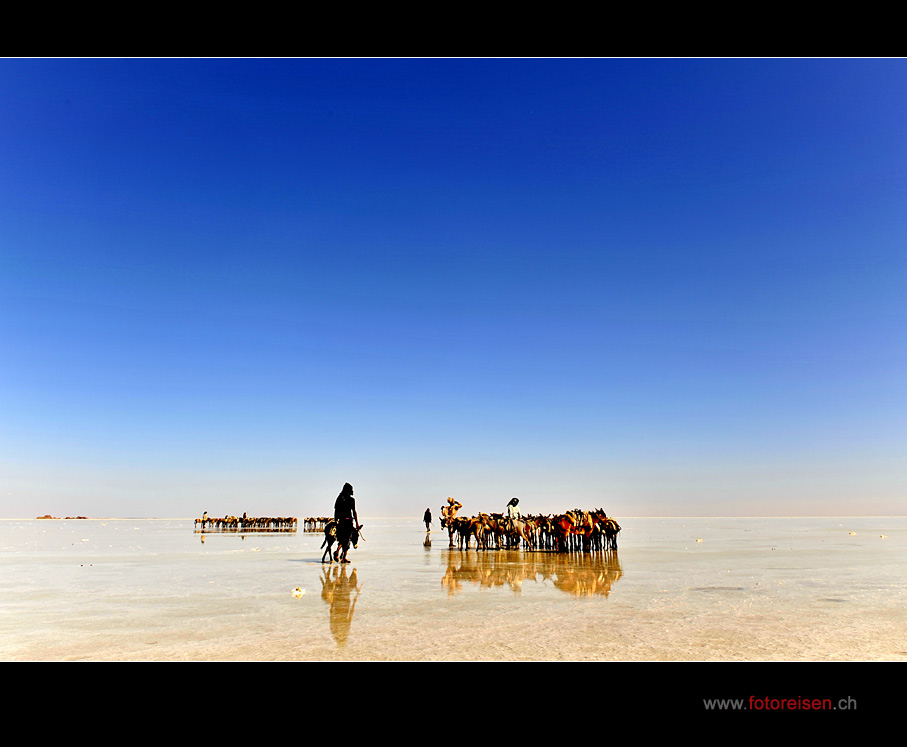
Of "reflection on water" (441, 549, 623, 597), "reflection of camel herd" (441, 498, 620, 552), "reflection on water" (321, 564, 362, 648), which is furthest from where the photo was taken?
"reflection of camel herd" (441, 498, 620, 552)

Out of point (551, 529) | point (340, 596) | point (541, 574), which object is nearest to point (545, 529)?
point (551, 529)

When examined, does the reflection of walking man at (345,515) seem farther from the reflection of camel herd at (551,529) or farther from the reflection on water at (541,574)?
the reflection of camel herd at (551,529)

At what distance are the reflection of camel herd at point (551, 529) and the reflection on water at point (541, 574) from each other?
340 cm

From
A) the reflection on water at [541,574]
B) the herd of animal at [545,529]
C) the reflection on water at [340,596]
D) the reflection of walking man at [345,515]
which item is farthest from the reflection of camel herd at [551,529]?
the reflection on water at [340,596]

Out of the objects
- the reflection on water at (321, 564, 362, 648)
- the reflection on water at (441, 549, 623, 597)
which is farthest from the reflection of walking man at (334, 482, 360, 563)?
the reflection on water at (441, 549, 623, 597)

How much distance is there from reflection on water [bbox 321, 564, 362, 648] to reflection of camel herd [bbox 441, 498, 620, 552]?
11.3 meters

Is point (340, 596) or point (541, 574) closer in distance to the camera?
point (340, 596)

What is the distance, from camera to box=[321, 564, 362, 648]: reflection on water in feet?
22.4

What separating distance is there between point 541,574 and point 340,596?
6.17m

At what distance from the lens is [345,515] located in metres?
15.7

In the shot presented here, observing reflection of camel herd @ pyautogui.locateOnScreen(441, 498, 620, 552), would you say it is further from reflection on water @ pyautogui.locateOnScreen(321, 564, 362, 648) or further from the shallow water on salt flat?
reflection on water @ pyautogui.locateOnScreen(321, 564, 362, 648)

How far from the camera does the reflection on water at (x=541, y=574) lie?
11250 mm

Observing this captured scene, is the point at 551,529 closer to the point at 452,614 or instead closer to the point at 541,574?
the point at 541,574
